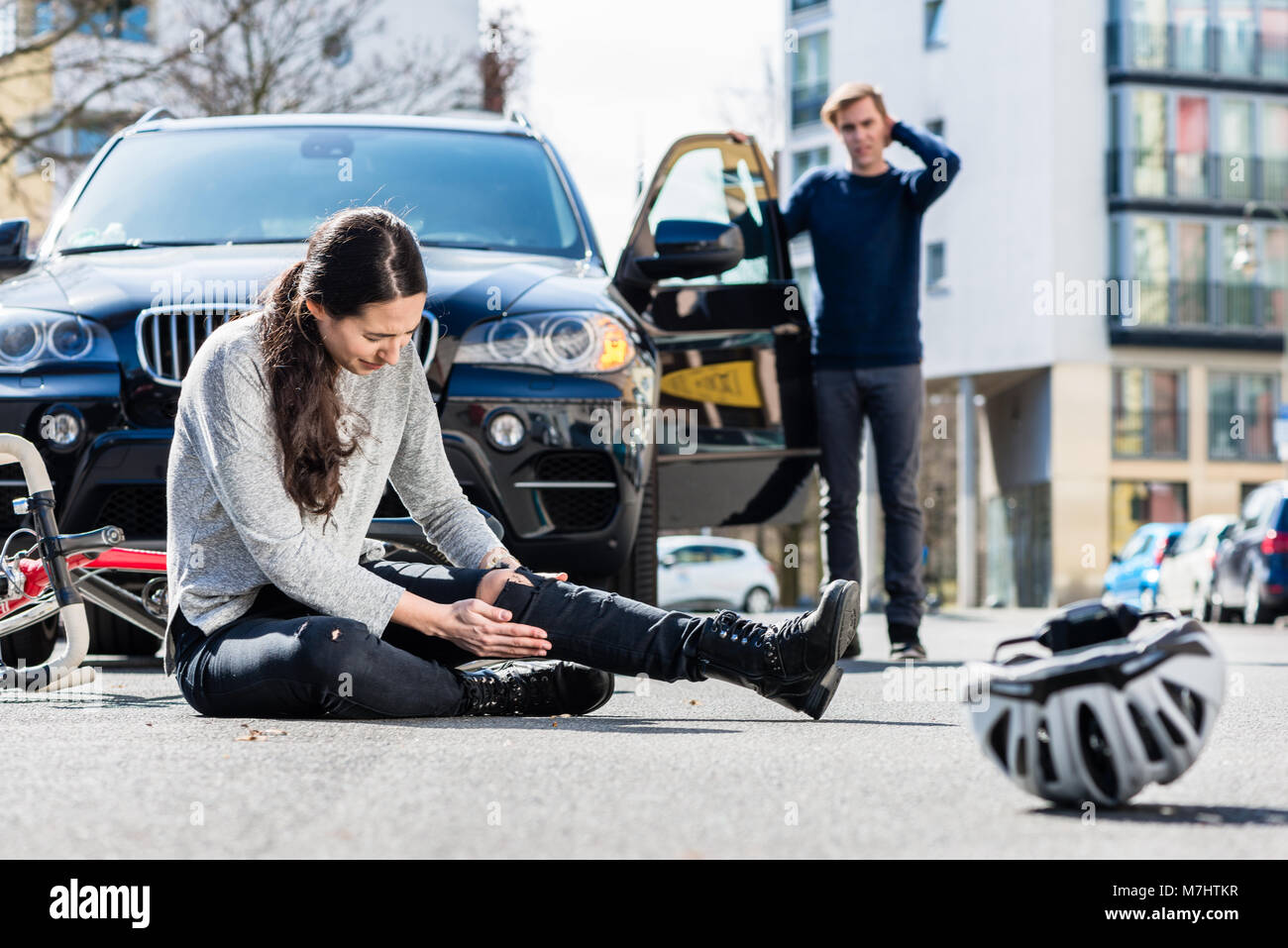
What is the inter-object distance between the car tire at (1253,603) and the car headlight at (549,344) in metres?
13.0

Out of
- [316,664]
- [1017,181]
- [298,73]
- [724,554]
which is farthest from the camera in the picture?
[1017,181]

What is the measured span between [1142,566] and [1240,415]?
50.0 ft

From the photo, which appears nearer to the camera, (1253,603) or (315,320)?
(315,320)

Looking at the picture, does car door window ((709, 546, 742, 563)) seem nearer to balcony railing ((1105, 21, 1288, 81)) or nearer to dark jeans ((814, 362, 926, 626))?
balcony railing ((1105, 21, 1288, 81))

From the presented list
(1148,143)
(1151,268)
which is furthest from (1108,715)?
(1148,143)

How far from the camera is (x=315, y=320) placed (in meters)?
4.41

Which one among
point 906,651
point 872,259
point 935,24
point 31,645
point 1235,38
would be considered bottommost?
point 906,651

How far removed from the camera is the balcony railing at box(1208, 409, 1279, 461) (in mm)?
38438

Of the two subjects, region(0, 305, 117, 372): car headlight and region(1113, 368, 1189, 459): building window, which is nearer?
region(0, 305, 117, 372): car headlight

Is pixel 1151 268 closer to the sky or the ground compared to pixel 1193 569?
closer to the sky

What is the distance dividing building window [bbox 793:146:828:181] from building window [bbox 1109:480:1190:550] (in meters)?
10.3

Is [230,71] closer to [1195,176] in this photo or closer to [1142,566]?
[1142,566]

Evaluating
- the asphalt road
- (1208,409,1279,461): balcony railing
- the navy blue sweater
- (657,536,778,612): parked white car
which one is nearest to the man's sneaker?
the navy blue sweater
